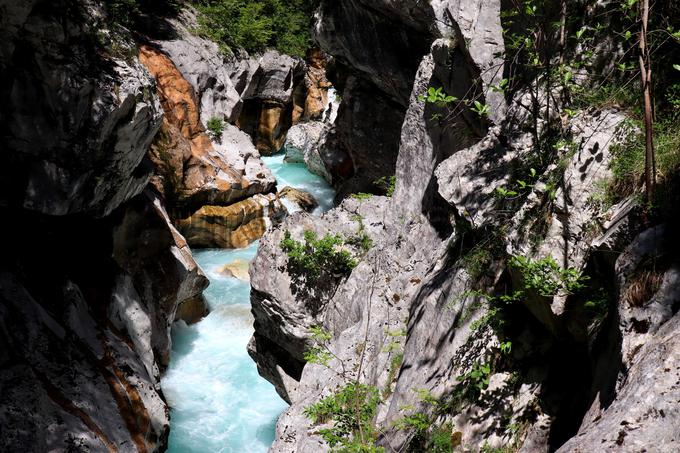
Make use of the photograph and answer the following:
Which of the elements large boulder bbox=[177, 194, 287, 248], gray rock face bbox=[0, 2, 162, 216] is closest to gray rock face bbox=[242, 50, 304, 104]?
large boulder bbox=[177, 194, 287, 248]

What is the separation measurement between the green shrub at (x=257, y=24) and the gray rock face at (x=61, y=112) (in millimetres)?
11797

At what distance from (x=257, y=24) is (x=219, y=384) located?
→ 55.0 ft

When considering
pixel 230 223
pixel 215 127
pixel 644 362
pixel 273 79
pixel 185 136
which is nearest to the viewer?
pixel 644 362

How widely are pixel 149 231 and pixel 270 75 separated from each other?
14.0 meters

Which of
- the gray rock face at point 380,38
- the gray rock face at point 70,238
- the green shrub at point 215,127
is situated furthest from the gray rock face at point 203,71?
the gray rock face at point 70,238

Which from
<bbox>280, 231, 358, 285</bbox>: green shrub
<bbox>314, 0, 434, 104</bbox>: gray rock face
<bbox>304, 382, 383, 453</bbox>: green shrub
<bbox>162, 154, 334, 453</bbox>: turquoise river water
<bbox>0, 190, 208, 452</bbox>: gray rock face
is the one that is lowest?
<bbox>162, 154, 334, 453</bbox>: turquoise river water

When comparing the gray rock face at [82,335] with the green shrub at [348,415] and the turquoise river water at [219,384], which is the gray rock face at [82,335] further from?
the green shrub at [348,415]

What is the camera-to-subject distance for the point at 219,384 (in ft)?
39.3

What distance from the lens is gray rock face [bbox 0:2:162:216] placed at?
782 centimetres

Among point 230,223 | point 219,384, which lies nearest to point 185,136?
point 230,223

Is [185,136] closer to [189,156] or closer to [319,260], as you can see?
[189,156]

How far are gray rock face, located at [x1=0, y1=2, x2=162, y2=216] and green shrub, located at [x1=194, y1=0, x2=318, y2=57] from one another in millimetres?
11797

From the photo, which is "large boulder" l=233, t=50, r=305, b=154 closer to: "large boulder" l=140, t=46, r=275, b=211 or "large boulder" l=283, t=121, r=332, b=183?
"large boulder" l=283, t=121, r=332, b=183

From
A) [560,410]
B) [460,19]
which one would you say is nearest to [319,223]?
[460,19]
